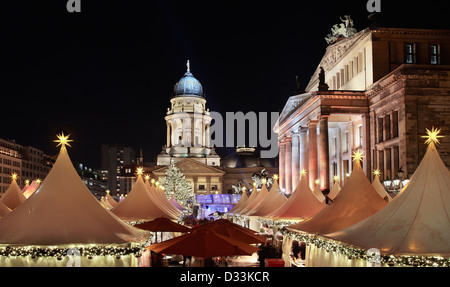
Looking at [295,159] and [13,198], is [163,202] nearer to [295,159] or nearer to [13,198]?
[13,198]

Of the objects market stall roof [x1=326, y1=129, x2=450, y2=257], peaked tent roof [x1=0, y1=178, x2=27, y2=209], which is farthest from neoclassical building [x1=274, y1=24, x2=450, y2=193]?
peaked tent roof [x1=0, y1=178, x2=27, y2=209]

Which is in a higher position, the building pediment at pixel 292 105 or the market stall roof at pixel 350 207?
the building pediment at pixel 292 105

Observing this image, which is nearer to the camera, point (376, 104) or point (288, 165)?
point (376, 104)

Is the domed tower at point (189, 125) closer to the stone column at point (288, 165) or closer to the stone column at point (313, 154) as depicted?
the stone column at point (288, 165)

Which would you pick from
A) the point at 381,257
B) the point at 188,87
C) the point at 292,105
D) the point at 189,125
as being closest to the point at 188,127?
the point at 189,125

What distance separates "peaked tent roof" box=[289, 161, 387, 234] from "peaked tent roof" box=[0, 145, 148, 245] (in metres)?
6.50

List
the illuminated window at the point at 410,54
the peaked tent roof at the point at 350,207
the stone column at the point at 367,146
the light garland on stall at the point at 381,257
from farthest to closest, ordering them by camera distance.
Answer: the illuminated window at the point at 410,54, the stone column at the point at 367,146, the peaked tent roof at the point at 350,207, the light garland on stall at the point at 381,257

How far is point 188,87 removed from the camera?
144375 mm

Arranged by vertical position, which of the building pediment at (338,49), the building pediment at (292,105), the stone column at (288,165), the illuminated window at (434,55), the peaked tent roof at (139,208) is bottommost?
the peaked tent roof at (139,208)

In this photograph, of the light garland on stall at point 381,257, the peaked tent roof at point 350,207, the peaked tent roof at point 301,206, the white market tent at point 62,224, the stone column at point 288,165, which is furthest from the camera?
the stone column at point 288,165

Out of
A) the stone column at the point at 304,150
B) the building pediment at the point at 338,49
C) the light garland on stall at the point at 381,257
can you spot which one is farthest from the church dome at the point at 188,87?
the light garland on stall at the point at 381,257

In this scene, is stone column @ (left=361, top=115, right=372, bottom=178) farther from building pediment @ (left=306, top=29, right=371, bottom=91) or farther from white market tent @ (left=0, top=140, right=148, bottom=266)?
white market tent @ (left=0, top=140, right=148, bottom=266)

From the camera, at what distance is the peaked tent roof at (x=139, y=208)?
89.5 feet

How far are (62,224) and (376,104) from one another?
37297 mm
